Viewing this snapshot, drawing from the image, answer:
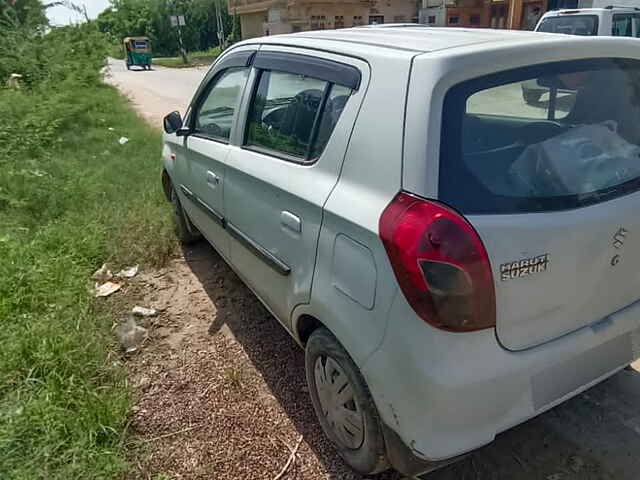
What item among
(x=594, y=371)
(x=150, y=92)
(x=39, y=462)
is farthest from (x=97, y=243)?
(x=150, y=92)

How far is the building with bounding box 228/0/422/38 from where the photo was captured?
30.3m

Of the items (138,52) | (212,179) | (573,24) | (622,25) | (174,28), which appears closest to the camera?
(212,179)

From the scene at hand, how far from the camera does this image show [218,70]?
10.4 feet

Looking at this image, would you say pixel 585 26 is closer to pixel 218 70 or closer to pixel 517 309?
pixel 218 70

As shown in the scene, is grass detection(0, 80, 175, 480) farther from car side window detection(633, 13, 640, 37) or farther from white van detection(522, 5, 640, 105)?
car side window detection(633, 13, 640, 37)

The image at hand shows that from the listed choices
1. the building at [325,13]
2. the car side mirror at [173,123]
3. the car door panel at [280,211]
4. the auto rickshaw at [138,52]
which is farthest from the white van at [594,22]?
the auto rickshaw at [138,52]

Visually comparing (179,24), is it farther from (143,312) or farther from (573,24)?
(143,312)

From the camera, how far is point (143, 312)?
3.41 metres

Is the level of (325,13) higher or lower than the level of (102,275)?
higher

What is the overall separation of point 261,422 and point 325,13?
106 ft

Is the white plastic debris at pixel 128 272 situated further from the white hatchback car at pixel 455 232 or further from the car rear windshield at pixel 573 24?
the car rear windshield at pixel 573 24

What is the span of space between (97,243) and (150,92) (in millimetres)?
15511

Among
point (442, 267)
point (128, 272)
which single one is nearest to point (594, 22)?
point (128, 272)

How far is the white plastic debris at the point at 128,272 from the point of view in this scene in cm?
398
